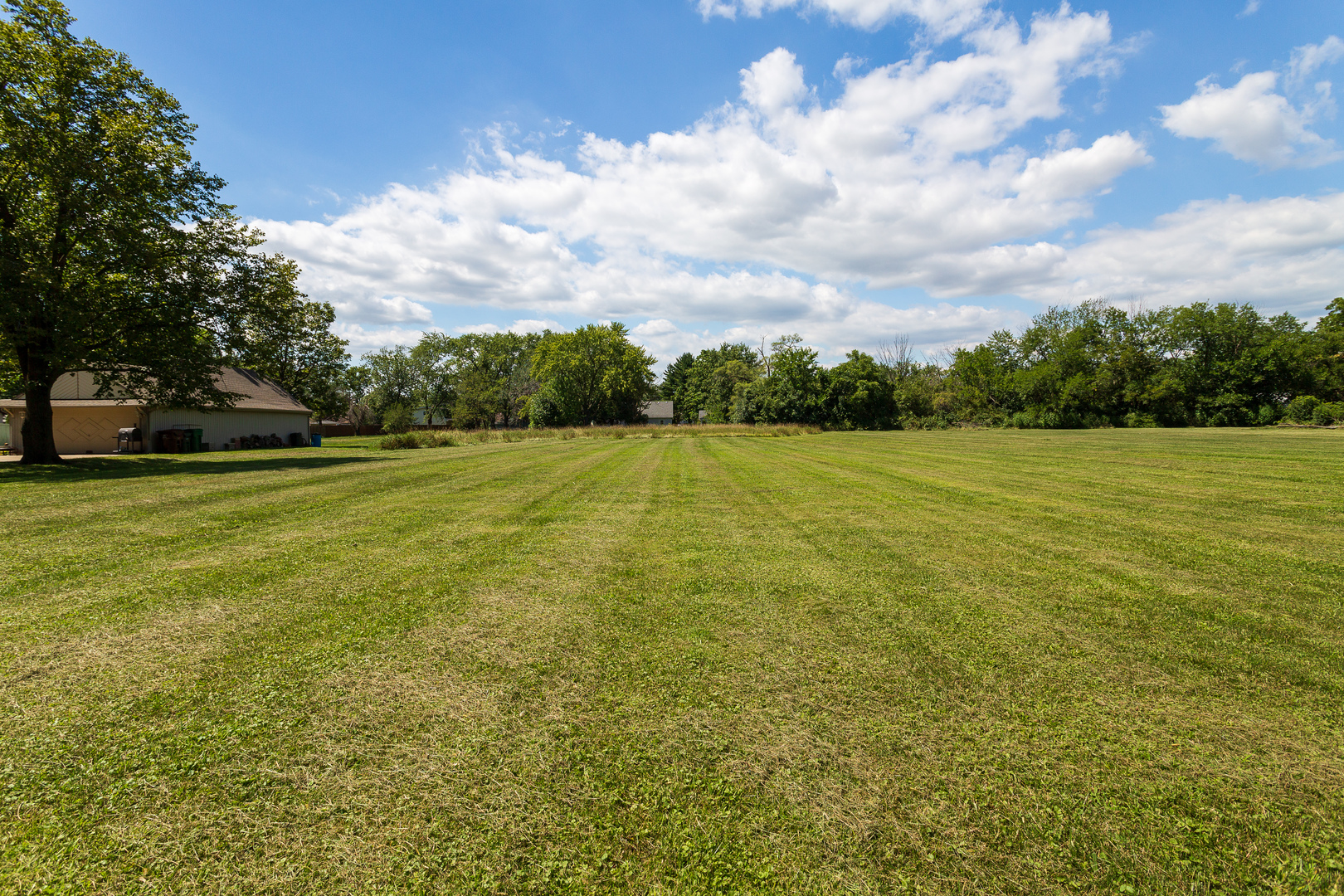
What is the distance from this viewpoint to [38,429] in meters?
15.7

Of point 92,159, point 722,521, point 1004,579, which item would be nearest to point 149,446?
point 92,159

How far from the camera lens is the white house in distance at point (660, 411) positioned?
79188mm

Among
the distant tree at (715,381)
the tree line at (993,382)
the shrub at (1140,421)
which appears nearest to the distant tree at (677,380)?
the distant tree at (715,381)

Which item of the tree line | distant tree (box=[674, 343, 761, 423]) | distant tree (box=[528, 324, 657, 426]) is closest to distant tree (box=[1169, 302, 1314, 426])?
the tree line

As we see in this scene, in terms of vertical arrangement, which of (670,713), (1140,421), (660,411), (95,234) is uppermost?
(95,234)

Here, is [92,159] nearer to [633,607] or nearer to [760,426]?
[633,607]

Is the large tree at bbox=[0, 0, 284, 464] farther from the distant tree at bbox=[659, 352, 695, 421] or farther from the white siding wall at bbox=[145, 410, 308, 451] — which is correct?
the distant tree at bbox=[659, 352, 695, 421]

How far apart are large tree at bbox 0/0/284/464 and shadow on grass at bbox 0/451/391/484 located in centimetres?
149

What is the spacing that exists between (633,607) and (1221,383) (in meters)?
65.2

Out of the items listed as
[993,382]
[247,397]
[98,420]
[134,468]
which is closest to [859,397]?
[993,382]

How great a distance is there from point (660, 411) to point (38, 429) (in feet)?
227

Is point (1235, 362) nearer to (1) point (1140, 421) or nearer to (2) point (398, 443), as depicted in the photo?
(1) point (1140, 421)

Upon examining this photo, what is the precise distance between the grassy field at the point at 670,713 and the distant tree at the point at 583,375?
2031 inches

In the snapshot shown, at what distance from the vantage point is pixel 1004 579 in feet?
17.6
